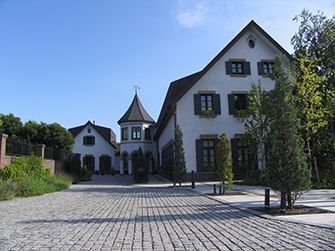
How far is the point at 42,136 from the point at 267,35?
2075 centimetres

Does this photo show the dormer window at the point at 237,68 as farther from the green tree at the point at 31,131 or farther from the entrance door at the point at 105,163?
the entrance door at the point at 105,163

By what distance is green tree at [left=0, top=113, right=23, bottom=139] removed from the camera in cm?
2483

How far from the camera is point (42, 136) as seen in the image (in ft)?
80.0

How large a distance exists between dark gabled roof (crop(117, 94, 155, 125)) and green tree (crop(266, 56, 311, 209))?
104 feet

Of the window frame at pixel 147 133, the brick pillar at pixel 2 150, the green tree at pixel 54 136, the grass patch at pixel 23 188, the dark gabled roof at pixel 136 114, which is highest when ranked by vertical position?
the dark gabled roof at pixel 136 114

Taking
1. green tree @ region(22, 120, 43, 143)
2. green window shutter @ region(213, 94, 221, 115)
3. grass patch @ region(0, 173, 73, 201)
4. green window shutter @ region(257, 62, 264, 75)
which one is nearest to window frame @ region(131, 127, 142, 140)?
green tree @ region(22, 120, 43, 143)

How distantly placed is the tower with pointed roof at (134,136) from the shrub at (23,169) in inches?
855

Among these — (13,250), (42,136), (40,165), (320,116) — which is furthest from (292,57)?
(42,136)

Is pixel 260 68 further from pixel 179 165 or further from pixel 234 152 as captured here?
pixel 179 165

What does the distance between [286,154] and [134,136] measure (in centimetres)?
3236

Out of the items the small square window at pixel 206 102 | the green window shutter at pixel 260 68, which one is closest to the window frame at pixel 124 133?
the small square window at pixel 206 102

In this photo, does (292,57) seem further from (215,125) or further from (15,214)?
(15,214)

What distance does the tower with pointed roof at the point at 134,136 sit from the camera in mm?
38062

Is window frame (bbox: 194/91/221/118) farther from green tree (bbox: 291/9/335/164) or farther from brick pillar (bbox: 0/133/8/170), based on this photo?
brick pillar (bbox: 0/133/8/170)
